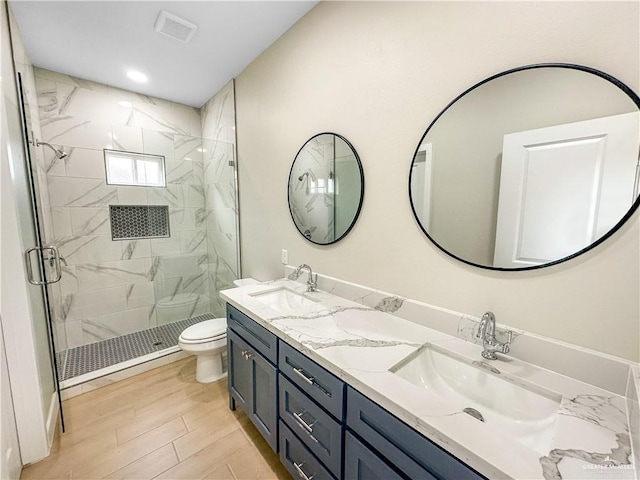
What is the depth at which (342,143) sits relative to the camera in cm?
153

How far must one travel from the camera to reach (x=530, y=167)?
0.91 m

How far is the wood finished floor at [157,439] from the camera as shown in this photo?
4.50 ft

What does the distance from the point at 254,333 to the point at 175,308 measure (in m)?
1.94

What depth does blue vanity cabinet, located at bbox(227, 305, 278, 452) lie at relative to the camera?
131 cm

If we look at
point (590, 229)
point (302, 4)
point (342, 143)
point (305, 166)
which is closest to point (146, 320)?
point (305, 166)

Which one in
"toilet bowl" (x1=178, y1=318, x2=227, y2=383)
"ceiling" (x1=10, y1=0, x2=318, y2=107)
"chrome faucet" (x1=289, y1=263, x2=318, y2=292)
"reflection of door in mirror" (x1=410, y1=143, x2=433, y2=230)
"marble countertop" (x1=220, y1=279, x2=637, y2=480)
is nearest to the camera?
"marble countertop" (x1=220, y1=279, x2=637, y2=480)

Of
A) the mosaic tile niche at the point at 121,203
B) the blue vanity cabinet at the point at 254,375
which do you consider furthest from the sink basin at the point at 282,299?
the mosaic tile niche at the point at 121,203

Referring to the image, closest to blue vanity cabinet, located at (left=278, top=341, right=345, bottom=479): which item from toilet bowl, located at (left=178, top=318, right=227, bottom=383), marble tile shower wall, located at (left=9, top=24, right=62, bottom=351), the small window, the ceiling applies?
toilet bowl, located at (left=178, top=318, right=227, bottom=383)

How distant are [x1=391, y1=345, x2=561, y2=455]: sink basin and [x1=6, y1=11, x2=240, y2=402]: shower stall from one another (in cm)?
206

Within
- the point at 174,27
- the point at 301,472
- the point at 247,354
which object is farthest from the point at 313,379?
the point at 174,27

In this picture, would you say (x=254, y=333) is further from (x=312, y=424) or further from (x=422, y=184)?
(x=422, y=184)

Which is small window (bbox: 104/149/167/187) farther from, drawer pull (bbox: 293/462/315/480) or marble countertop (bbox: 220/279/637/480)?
drawer pull (bbox: 293/462/315/480)

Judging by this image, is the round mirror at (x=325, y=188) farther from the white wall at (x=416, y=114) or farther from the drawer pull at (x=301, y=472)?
the drawer pull at (x=301, y=472)

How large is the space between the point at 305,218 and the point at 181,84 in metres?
2.01
